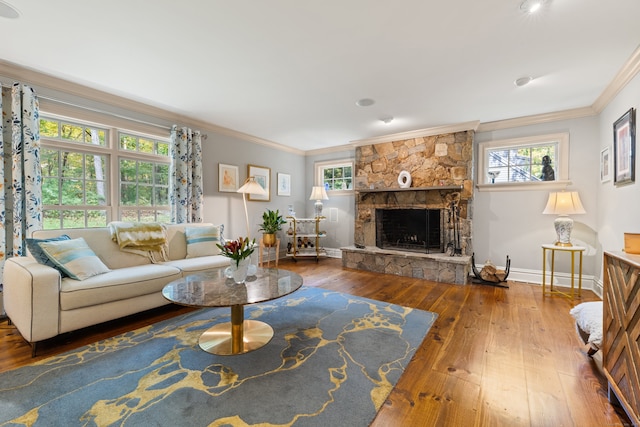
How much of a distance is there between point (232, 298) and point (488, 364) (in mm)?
1857

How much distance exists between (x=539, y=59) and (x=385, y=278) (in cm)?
315

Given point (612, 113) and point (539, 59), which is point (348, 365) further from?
point (612, 113)

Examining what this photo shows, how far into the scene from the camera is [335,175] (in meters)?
6.03

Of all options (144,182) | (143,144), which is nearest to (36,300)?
(144,182)

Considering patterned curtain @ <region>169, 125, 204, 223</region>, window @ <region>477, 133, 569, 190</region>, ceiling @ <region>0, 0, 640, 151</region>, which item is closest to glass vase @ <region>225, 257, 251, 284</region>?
ceiling @ <region>0, 0, 640, 151</region>

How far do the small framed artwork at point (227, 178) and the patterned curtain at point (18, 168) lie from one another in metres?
2.22

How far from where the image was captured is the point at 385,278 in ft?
13.8

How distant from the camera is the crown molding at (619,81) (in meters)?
2.39

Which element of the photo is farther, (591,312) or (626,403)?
(591,312)

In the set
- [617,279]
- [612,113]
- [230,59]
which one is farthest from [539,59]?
[230,59]

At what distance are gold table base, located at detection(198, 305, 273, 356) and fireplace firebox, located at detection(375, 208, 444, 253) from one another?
3.19 metres

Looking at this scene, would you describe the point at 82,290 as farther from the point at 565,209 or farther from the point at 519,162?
the point at 519,162

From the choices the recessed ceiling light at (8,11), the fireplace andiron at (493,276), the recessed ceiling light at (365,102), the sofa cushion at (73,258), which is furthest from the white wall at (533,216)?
the recessed ceiling light at (8,11)

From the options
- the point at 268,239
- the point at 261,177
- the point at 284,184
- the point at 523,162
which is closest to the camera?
the point at 523,162
